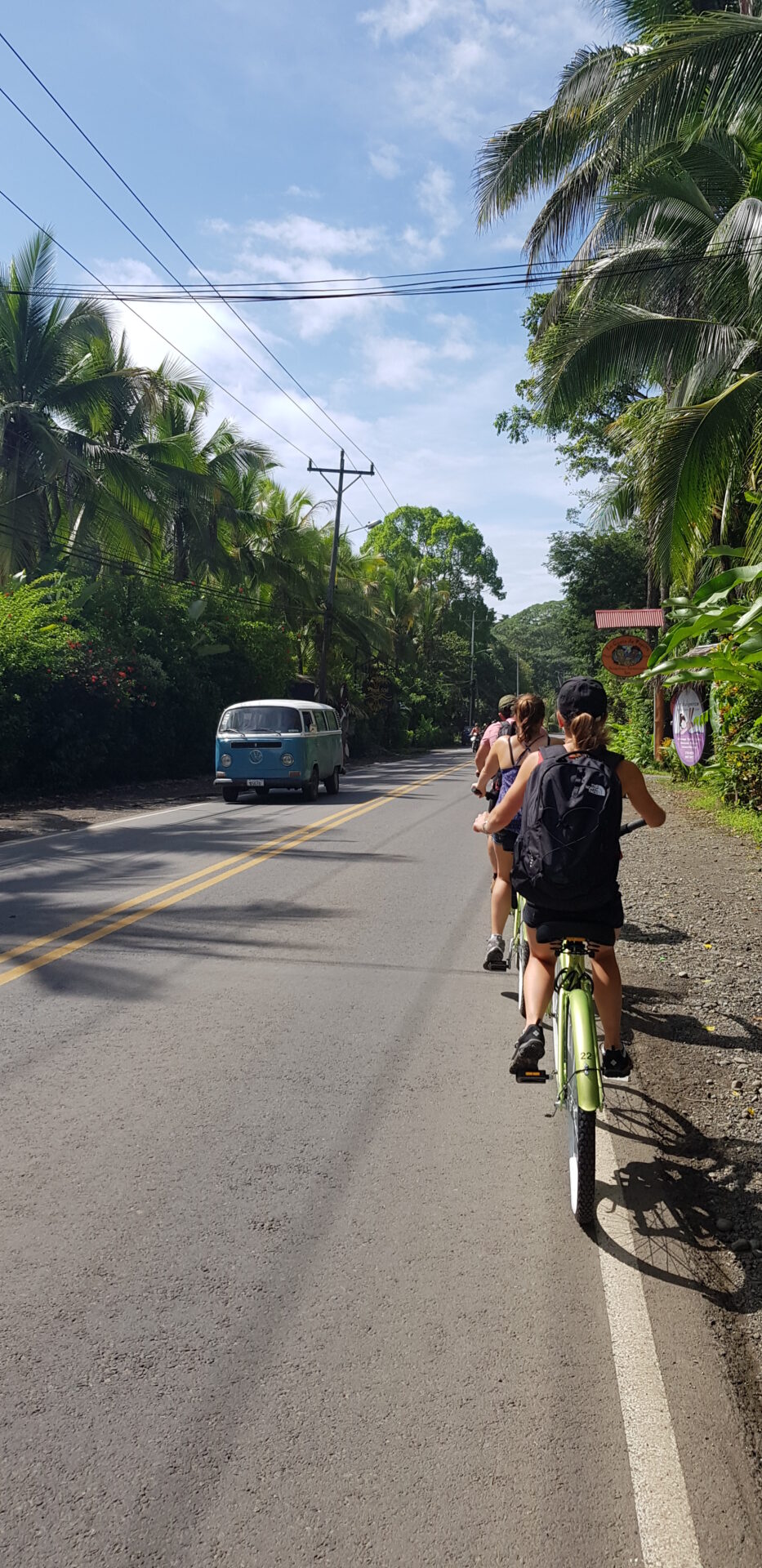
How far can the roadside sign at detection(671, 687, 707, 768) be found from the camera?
482 inches

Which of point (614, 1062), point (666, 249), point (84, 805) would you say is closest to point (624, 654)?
point (666, 249)

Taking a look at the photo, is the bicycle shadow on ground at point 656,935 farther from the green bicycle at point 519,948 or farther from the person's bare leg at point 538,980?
the person's bare leg at point 538,980

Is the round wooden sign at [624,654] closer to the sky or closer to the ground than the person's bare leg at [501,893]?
closer to the sky

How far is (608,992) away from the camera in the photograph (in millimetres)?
4551

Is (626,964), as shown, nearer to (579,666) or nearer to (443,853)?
(443,853)

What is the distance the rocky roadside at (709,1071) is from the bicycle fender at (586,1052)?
55 cm

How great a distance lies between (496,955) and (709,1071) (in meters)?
1.92

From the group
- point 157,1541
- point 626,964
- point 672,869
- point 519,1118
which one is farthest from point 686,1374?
point 672,869

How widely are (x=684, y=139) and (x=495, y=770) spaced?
11.0m

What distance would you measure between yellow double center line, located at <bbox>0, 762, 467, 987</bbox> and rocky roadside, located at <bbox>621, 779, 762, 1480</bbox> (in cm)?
366

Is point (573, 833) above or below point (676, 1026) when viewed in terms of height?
above

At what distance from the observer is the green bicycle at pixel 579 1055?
12.9 ft

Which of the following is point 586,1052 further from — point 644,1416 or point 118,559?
point 118,559

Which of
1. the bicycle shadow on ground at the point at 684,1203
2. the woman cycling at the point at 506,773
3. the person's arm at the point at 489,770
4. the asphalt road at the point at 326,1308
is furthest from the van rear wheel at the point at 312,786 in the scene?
the bicycle shadow on ground at the point at 684,1203
